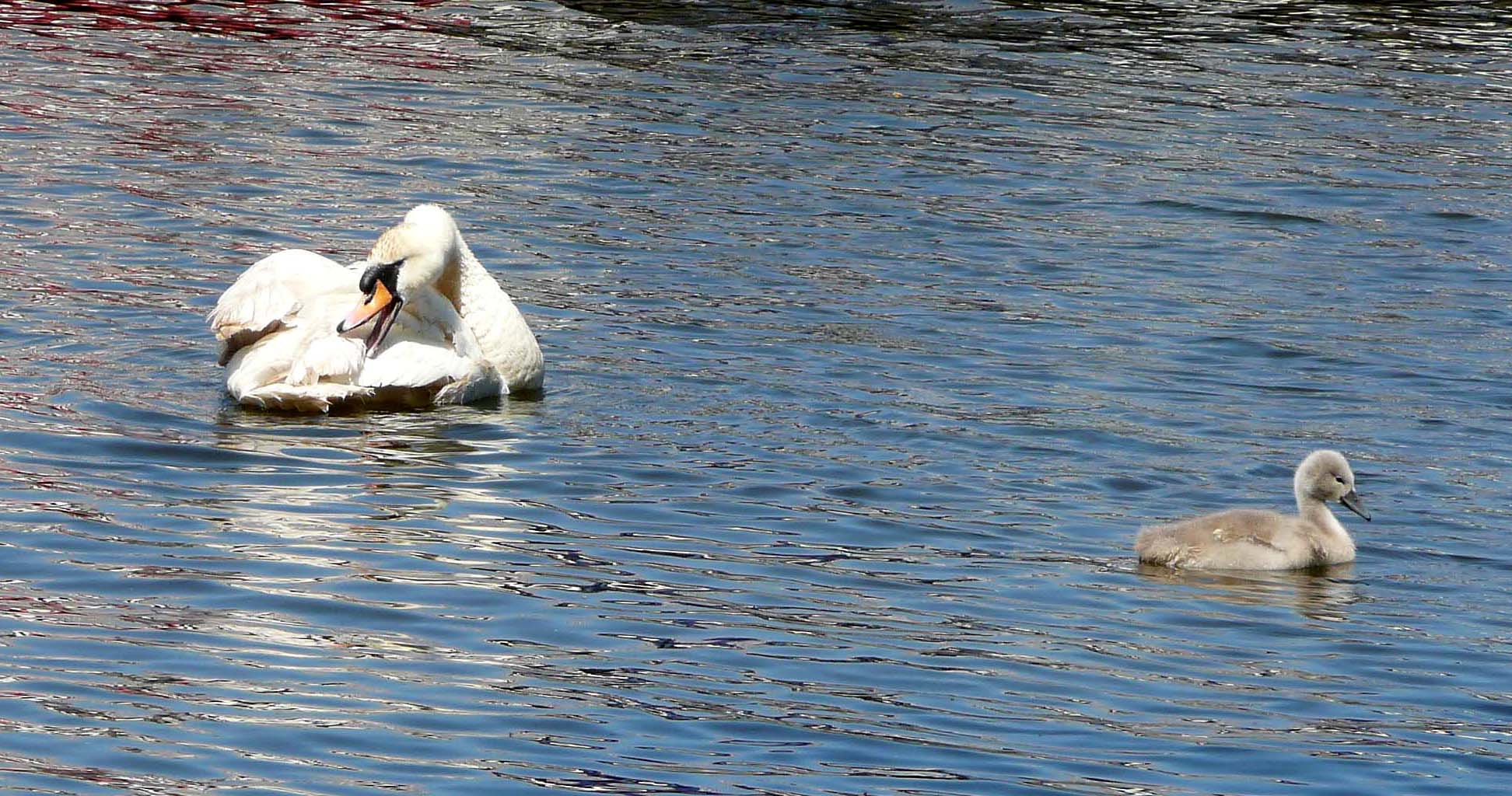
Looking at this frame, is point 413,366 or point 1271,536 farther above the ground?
point 413,366

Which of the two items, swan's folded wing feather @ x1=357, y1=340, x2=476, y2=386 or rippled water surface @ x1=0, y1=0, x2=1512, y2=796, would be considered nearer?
rippled water surface @ x1=0, y1=0, x2=1512, y2=796

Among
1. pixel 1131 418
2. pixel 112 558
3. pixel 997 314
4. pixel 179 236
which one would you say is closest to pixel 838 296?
pixel 997 314

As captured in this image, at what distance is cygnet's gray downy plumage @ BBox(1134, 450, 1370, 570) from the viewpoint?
9320mm

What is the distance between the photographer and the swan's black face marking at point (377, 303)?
11.4 m

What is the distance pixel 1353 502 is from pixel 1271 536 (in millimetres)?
570

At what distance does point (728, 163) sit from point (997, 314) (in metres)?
5.32

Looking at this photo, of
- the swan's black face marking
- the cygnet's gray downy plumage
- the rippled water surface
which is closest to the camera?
the rippled water surface

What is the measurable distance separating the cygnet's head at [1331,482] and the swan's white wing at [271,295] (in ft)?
14.7

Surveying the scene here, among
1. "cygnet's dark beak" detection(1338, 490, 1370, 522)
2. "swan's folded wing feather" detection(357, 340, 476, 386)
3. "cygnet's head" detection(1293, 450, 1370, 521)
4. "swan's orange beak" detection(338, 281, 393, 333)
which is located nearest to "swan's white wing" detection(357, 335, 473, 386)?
"swan's folded wing feather" detection(357, 340, 476, 386)

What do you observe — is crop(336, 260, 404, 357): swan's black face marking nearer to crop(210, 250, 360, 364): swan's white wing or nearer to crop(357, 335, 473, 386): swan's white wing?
crop(357, 335, 473, 386): swan's white wing

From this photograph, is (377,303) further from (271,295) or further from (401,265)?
(271,295)

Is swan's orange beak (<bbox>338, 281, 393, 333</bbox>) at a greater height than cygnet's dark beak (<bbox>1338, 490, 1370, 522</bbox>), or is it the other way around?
swan's orange beak (<bbox>338, 281, 393, 333</bbox>)

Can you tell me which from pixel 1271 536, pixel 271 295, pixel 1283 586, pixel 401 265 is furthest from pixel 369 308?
pixel 1283 586

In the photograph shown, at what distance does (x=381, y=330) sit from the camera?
11.5 meters
